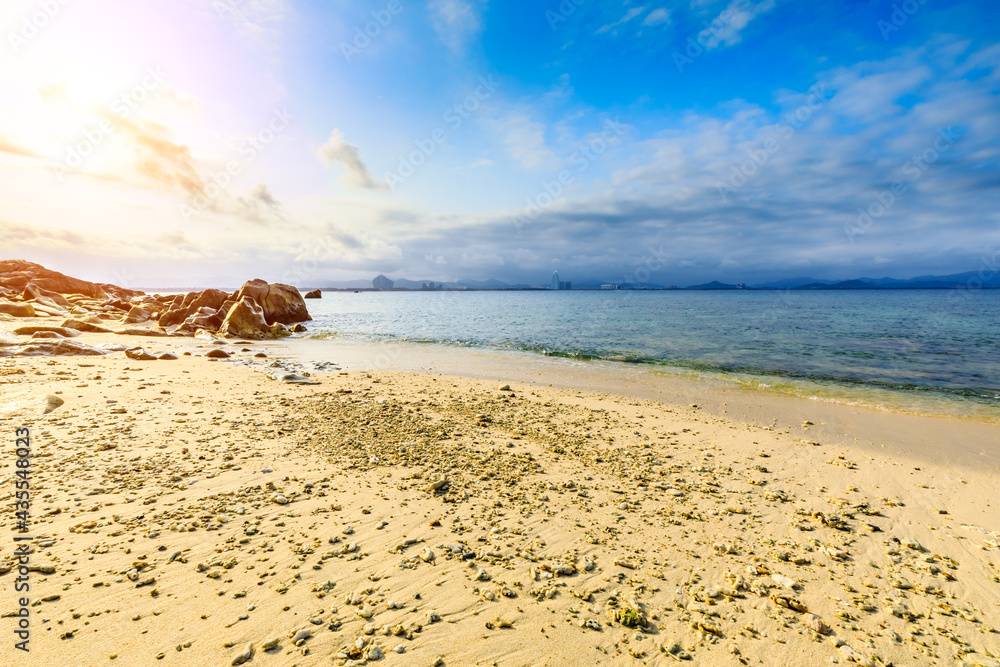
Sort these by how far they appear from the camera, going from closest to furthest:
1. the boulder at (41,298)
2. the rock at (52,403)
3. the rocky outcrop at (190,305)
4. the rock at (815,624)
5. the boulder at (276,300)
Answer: the rock at (815,624), the rock at (52,403), the rocky outcrop at (190,305), the boulder at (276,300), the boulder at (41,298)

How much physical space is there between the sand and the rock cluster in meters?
18.8

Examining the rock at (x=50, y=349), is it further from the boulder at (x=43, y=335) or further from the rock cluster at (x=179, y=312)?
the boulder at (x=43, y=335)

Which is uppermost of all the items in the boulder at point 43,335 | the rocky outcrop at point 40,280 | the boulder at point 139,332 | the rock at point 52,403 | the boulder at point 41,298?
the rocky outcrop at point 40,280

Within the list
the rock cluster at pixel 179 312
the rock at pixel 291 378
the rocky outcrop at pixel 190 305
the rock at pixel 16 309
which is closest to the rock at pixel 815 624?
the rock at pixel 291 378

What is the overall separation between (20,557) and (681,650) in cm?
777

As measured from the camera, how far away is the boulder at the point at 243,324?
100 ft

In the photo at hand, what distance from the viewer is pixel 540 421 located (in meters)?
11.4

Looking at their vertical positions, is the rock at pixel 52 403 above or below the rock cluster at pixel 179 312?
below

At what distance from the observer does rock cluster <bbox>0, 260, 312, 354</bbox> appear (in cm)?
3038

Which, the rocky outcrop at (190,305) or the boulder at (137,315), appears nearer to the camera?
the rocky outcrop at (190,305)

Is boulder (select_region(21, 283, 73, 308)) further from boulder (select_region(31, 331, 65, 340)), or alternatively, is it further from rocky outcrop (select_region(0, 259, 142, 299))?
boulder (select_region(31, 331, 65, 340))

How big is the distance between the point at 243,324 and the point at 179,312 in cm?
953

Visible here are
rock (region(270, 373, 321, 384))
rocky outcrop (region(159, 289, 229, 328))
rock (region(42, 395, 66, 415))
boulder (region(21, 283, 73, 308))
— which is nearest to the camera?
rock (region(42, 395, 66, 415))

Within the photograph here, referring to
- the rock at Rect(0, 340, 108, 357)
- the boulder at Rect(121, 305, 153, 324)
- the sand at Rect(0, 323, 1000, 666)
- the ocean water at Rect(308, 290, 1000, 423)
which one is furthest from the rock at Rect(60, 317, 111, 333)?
the sand at Rect(0, 323, 1000, 666)
